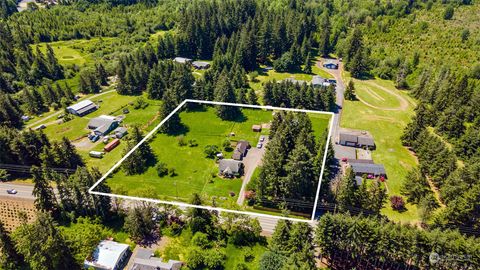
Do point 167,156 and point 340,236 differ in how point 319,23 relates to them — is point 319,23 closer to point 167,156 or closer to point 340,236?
point 340,236

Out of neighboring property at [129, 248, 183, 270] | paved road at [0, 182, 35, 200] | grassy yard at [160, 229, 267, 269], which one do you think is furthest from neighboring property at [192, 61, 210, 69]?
neighboring property at [129, 248, 183, 270]

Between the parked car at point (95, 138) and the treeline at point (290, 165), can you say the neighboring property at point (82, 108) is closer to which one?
the parked car at point (95, 138)

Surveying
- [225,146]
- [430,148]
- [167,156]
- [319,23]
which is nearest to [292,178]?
[225,146]

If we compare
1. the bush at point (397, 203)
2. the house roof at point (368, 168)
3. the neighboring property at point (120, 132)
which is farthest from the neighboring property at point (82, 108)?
the bush at point (397, 203)

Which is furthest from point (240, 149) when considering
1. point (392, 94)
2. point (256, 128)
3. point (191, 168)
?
point (392, 94)

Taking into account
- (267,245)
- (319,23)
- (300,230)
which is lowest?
(267,245)

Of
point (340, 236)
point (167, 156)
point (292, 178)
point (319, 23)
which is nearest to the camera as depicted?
point (167, 156)

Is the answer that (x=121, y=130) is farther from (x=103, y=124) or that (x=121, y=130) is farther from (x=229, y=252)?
(x=229, y=252)
